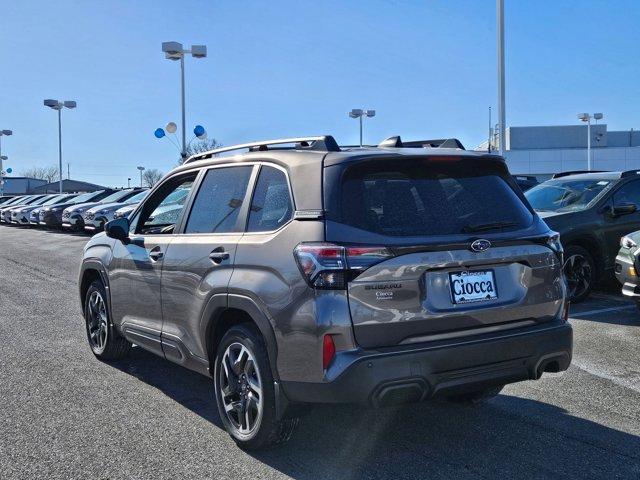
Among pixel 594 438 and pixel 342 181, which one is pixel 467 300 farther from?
A: pixel 594 438

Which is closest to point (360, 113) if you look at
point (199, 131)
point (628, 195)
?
point (199, 131)

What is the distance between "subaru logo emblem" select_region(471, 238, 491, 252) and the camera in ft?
12.2

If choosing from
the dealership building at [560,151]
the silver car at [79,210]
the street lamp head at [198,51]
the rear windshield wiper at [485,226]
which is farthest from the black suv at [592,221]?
the dealership building at [560,151]

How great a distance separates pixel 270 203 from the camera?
4039mm

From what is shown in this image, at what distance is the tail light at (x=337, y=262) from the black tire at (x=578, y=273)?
20.0ft

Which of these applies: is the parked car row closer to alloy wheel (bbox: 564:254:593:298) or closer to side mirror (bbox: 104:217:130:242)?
alloy wheel (bbox: 564:254:593:298)

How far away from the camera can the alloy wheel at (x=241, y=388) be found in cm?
393

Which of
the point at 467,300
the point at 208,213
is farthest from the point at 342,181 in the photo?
the point at 208,213

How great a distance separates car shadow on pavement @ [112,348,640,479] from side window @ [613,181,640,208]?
5339mm

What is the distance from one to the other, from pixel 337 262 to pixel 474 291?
33.3 inches

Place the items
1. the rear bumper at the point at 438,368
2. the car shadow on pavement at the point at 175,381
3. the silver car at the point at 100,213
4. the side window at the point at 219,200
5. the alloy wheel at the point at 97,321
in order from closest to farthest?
the rear bumper at the point at 438,368
the side window at the point at 219,200
the car shadow on pavement at the point at 175,381
the alloy wheel at the point at 97,321
the silver car at the point at 100,213

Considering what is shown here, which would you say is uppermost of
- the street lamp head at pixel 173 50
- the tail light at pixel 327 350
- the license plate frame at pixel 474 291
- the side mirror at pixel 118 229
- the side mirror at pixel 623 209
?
the street lamp head at pixel 173 50

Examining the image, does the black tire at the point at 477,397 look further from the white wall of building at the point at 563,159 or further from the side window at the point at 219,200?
the white wall of building at the point at 563,159

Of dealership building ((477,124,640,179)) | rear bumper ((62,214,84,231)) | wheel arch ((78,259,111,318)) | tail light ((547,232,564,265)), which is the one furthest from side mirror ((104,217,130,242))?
dealership building ((477,124,640,179))
